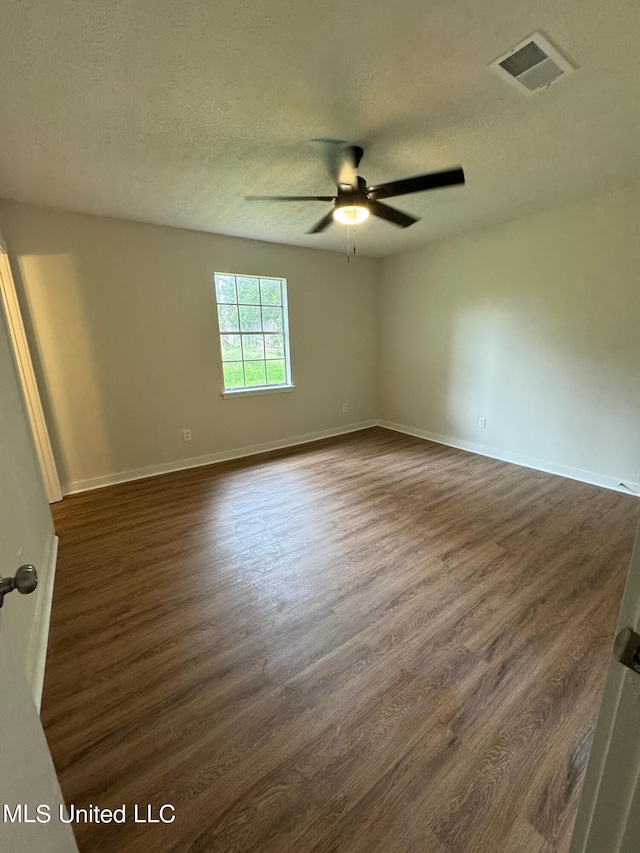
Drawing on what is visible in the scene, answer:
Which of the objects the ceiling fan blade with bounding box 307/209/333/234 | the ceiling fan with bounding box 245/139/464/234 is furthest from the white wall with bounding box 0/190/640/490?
the ceiling fan with bounding box 245/139/464/234

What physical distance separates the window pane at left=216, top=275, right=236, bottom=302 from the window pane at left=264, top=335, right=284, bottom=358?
1.97 feet

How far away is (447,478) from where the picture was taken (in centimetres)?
347

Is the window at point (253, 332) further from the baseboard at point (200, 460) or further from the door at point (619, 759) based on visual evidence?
the door at point (619, 759)

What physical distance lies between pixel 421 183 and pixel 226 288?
2609 millimetres

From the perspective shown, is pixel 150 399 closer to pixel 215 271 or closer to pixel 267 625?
pixel 215 271

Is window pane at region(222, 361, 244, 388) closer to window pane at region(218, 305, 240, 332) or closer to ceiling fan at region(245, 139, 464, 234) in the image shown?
window pane at region(218, 305, 240, 332)

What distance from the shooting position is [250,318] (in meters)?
4.14

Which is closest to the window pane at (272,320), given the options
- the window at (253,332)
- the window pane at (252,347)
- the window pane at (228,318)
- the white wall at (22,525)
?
the window at (253,332)

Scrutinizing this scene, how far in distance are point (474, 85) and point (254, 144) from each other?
45.6 inches

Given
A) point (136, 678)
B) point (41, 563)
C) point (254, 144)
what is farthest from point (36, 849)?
point (254, 144)

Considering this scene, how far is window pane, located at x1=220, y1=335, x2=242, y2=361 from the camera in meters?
4.02

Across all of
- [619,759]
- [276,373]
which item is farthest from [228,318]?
[619,759]

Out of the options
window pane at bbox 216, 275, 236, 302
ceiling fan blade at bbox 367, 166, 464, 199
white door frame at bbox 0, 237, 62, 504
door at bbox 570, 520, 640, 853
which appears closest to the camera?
door at bbox 570, 520, 640, 853

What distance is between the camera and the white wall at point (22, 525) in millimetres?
1401
